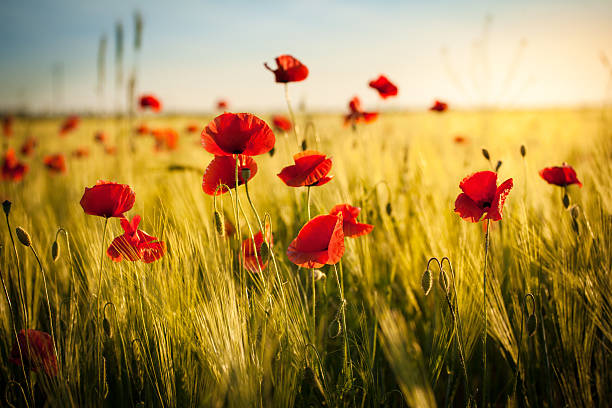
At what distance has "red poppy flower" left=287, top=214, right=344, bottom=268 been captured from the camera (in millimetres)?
724

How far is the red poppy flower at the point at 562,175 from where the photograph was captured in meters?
1.01

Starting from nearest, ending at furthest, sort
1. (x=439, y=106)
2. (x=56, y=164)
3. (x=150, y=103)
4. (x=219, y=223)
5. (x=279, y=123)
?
(x=219, y=223) < (x=279, y=123) < (x=439, y=106) < (x=56, y=164) < (x=150, y=103)

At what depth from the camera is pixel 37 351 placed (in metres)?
0.77

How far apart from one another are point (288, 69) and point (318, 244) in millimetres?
556

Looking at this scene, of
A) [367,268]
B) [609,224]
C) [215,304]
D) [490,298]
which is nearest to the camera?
[215,304]

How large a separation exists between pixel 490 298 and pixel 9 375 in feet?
3.76

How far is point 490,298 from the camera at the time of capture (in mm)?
865

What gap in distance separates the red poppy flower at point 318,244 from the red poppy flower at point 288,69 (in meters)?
0.51

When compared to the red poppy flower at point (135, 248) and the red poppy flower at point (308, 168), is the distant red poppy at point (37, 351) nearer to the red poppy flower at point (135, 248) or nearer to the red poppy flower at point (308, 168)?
the red poppy flower at point (135, 248)

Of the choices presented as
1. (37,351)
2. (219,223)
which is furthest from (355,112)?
(37,351)

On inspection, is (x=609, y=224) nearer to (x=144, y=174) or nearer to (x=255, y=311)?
(x=255, y=311)

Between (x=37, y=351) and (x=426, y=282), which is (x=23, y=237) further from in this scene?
(x=426, y=282)

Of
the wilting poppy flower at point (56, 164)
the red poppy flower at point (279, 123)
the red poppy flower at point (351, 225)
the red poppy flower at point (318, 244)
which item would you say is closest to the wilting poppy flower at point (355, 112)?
the red poppy flower at point (279, 123)

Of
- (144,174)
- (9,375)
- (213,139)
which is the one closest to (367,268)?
(213,139)
